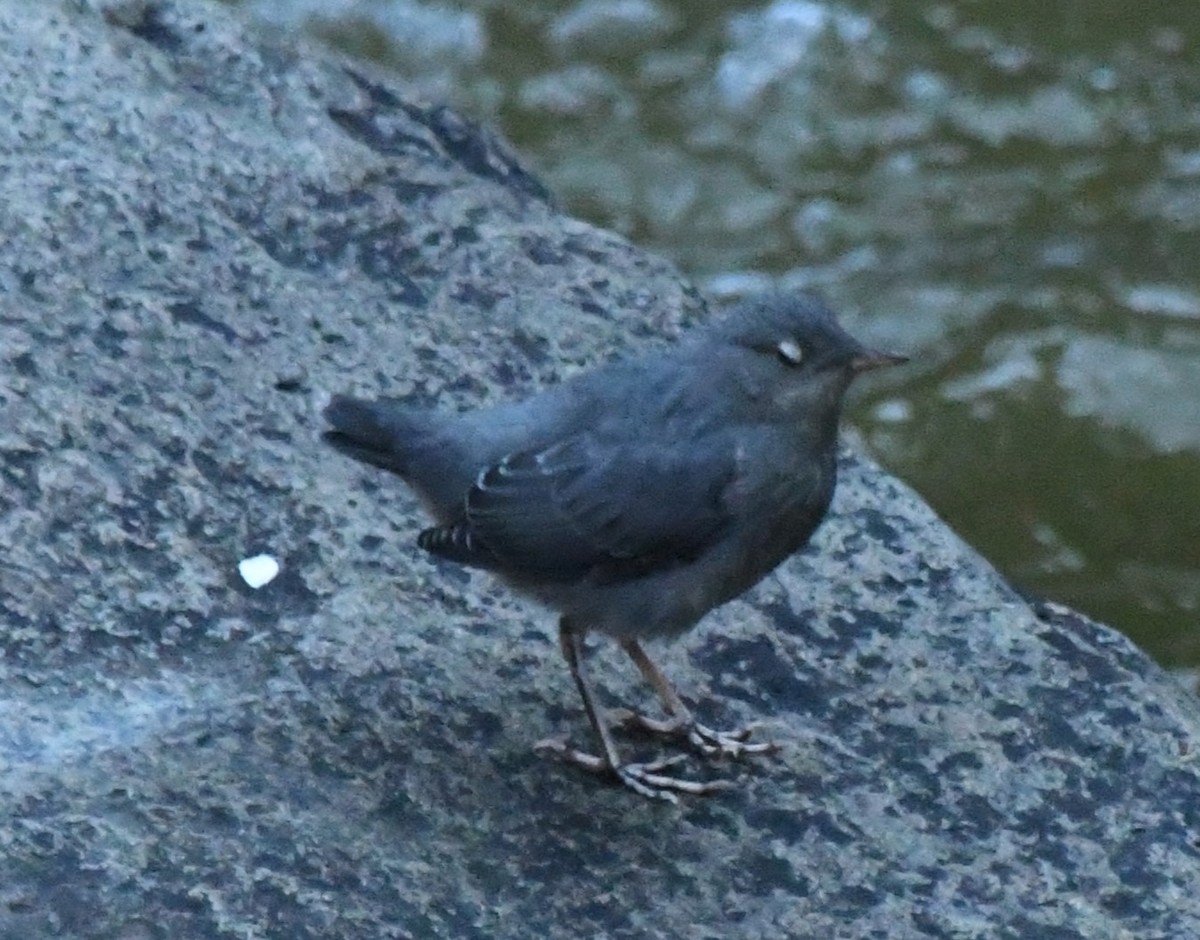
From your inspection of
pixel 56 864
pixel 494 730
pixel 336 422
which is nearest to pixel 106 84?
pixel 336 422

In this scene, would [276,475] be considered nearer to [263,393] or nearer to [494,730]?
[263,393]

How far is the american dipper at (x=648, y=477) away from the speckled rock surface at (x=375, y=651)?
0.16 metres

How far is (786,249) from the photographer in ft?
23.0

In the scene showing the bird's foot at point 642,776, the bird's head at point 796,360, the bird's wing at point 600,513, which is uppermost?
the bird's head at point 796,360

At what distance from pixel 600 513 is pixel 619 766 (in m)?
0.36

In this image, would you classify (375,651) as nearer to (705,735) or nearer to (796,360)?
(705,735)

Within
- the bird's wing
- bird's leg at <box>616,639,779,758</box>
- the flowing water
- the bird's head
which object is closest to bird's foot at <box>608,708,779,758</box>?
bird's leg at <box>616,639,779,758</box>

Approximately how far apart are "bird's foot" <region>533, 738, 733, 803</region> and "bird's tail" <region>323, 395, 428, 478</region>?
47 centimetres

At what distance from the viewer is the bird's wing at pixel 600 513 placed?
3.34 meters

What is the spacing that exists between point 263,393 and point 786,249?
11.1 feet

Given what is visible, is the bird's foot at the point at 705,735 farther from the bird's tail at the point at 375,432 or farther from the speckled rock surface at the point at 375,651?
the bird's tail at the point at 375,432

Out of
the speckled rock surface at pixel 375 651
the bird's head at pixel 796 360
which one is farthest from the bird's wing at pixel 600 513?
the speckled rock surface at pixel 375 651

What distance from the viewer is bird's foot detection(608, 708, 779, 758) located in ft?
10.9

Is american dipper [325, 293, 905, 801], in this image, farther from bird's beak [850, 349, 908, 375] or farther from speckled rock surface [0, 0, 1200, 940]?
speckled rock surface [0, 0, 1200, 940]
